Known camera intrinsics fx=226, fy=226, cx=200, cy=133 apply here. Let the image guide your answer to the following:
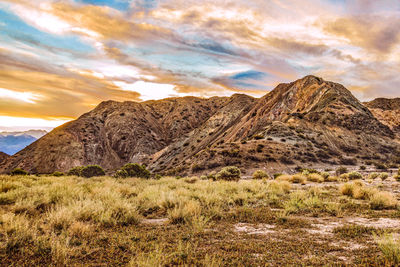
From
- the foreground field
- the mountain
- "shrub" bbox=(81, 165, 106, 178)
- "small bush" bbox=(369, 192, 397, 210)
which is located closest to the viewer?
the foreground field

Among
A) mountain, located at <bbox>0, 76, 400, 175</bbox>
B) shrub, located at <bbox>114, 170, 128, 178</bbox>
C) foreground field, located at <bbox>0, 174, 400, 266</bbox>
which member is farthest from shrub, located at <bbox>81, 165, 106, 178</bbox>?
foreground field, located at <bbox>0, 174, 400, 266</bbox>

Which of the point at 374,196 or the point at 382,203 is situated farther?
the point at 374,196

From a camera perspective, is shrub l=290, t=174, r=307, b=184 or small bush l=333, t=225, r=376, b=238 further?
shrub l=290, t=174, r=307, b=184

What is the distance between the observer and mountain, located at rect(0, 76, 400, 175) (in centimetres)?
3697

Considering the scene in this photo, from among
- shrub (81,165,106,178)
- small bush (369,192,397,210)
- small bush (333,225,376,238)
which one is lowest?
shrub (81,165,106,178)

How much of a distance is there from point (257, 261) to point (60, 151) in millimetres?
80943

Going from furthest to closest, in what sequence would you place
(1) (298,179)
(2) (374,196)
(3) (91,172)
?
(3) (91,172), (1) (298,179), (2) (374,196)

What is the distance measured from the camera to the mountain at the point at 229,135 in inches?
1455

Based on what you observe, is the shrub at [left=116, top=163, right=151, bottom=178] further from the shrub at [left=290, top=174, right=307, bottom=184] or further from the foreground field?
the shrub at [left=290, top=174, right=307, bottom=184]

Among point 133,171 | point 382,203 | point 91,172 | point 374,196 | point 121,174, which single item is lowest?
point 91,172

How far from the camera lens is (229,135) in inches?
2640

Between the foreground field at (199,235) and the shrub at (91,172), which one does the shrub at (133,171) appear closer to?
the shrub at (91,172)

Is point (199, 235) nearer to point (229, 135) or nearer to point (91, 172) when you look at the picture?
point (91, 172)

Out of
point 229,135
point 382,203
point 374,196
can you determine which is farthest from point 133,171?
point 229,135
